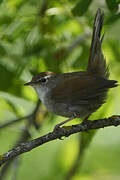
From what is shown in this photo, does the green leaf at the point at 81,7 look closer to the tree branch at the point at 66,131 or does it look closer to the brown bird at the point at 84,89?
the brown bird at the point at 84,89

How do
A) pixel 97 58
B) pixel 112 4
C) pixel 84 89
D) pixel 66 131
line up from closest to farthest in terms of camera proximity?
pixel 112 4, pixel 66 131, pixel 84 89, pixel 97 58

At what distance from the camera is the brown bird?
3.88 meters

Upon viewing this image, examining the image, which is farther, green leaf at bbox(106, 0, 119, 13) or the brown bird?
the brown bird

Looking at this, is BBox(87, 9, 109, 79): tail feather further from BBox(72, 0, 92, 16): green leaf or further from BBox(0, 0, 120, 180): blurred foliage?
BBox(72, 0, 92, 16): green leaf

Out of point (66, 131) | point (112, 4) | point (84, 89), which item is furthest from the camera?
point (84, 89)

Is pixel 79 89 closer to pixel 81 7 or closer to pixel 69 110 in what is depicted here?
pixel 69 110

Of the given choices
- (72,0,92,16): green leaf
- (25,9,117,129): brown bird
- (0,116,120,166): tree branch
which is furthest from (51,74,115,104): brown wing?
(72,0,92,16): green leaf

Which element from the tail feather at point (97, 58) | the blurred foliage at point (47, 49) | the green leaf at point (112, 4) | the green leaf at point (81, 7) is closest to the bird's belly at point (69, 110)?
the blurred foliage at point (47, 49)

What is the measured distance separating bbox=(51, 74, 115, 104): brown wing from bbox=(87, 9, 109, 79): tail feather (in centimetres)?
22

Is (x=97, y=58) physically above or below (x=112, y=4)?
above

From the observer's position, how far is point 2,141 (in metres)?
6.08

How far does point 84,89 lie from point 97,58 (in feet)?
1.55

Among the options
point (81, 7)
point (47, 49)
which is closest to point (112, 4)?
point (81, 7)

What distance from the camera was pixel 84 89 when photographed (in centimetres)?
395
